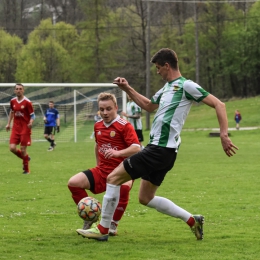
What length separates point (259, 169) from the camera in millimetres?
16344

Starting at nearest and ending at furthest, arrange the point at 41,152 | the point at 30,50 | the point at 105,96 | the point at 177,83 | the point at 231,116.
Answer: the point at 177,83 < the point at 105,96 < the point at 41,152 < the point at 231,116 < the point at 30,50

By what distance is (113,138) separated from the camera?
7.58 m

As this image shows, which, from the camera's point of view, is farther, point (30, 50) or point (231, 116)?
point (30, 50)

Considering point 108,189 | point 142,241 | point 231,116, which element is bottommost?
point 231,116

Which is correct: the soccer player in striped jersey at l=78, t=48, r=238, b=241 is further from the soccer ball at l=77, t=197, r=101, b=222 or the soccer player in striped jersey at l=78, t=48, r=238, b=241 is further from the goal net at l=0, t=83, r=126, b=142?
the goal net at l=0, t=83, r=126, b=142

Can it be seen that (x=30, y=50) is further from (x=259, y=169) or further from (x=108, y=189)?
(x=108, y=189)

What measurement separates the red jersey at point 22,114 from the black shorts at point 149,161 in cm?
891

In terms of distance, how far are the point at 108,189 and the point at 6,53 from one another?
56233mm

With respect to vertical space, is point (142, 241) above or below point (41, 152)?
above

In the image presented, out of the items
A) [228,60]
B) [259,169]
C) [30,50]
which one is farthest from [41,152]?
[228,60]

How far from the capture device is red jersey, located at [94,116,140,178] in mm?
7516

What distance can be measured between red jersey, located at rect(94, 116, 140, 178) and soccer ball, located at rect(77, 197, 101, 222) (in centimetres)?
44

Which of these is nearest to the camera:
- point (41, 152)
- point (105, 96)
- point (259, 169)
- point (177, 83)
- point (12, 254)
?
point (12, 254)

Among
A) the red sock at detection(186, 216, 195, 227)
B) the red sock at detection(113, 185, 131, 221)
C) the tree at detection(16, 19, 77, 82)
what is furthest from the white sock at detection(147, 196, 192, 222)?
the tree at detection(16, 19, 77, 82)
